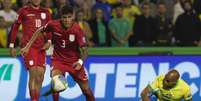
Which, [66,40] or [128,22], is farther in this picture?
[128,22]

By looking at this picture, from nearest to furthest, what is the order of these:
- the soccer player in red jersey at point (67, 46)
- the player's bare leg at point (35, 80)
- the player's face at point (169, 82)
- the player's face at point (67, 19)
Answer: the player's face at point (169, 82)
the player's face at point (67, 19)
the soccer player in red jersey at point (67, 46)
the player's bare leg at point (35, 80)

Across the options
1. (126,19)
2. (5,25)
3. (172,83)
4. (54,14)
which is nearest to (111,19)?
(126,19)

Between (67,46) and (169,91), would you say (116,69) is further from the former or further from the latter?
(169,91)

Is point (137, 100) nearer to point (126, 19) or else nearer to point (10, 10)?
point (126, 19)

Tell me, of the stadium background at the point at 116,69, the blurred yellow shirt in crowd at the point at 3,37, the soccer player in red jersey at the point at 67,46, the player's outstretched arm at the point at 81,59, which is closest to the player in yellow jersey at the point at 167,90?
the player's outstretched arm at the point at 81,59

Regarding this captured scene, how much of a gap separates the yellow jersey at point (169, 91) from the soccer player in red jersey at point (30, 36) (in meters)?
2.39

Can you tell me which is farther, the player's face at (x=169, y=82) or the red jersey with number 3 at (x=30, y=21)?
the red jersey with number 3 at (x=30, y=21)

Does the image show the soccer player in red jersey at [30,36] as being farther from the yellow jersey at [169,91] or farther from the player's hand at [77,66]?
the yellow jersey at [169,91]

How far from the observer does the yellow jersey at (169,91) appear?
40.1 ft

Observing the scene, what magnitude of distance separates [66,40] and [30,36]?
85 cm

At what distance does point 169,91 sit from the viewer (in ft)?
40.4

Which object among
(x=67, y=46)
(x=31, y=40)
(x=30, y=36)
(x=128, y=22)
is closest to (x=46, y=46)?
(x=30, y=36)

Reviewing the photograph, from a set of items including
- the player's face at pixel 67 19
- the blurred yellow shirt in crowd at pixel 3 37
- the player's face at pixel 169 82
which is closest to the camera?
A: the player's face at pixel 169 82

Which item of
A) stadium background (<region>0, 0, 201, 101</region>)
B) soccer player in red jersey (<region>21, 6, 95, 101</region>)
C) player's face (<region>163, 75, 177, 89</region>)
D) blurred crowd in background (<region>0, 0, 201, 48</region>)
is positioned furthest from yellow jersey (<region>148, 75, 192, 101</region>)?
blurred crowd in background (<region>0, 0, 201, 48</region>)
